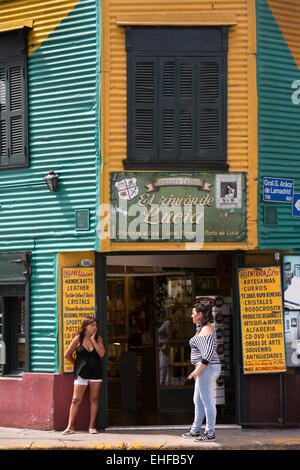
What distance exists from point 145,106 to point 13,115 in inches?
99.6

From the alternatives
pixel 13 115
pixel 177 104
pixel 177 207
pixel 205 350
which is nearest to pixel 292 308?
pixel 205 350

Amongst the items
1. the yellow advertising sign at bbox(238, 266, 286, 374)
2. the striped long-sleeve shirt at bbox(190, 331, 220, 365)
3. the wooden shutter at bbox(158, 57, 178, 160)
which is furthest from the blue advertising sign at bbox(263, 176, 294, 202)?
the striped long-sleeve shirt at bbox(190, 331, 220, 365)

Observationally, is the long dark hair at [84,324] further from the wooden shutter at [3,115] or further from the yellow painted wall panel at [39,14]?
the yellow painted wall panel at [39,14]

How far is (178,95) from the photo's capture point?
13172 mm

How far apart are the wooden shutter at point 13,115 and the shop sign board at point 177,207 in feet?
6.83

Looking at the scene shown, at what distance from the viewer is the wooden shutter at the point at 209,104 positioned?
13.1m

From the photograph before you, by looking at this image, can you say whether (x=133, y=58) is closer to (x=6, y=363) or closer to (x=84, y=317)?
(x=84, y=317)

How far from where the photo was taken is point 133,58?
1306 cm

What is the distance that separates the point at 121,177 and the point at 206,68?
89.6 inches

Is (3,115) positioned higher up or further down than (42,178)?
higher up

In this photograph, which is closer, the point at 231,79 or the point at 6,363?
the point at 231,79

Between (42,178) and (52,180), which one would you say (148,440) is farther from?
(42,178)

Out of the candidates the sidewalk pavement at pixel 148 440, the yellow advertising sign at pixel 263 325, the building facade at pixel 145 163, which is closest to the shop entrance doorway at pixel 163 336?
the building facade at pixel 145 163

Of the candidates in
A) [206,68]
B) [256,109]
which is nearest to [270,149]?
[256,109]
